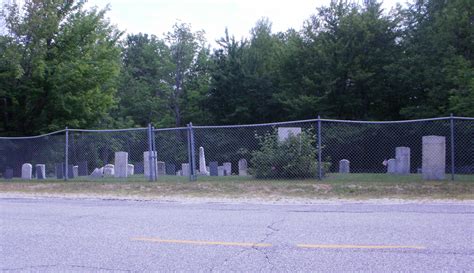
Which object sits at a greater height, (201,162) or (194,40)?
(194,40)

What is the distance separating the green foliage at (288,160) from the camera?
53.4ft

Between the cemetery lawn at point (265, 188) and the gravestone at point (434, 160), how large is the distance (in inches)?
14.8

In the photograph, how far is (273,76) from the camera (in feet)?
137

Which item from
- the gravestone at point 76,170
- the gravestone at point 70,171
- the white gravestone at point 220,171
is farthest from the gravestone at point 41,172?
the white gravestone at point 220,171

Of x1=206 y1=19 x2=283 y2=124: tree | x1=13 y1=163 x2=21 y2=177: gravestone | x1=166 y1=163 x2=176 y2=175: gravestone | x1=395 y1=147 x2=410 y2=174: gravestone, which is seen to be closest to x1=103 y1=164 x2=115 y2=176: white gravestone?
x1=166 y1=163 x2=176 y2=175: gravestone

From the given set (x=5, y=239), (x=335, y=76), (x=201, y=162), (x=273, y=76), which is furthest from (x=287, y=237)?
(x=273, y=76)

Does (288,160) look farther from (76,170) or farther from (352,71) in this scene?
(352,71)

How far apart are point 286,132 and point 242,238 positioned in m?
9.97

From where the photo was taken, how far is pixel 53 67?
96.4ft

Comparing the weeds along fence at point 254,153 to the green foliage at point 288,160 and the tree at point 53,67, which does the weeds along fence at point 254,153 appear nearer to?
the green foliage at point 288,160

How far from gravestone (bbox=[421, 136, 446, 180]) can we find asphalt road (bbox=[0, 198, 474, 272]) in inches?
153

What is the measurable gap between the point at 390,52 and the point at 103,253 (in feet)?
108

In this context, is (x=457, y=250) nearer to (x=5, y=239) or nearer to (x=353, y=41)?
(x=5, y=239)

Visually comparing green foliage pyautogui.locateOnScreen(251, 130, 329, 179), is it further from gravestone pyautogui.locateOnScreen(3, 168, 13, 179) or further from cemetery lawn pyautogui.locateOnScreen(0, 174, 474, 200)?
gravestone pyautogui.locateOnScreen(3, 168, 13, 179)
